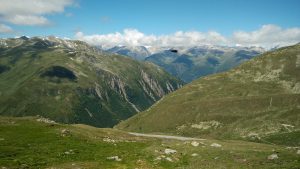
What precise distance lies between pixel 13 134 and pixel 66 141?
12.0 metres

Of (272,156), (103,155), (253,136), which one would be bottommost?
(253,136)

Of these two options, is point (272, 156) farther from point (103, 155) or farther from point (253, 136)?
point (253, 136)

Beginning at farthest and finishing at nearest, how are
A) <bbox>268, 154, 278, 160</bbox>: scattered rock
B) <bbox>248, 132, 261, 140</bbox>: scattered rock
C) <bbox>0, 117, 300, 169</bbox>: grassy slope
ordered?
→ <bbox>248, 132, 261, 140</bbox>: scattered rock, <bbox>268, 154, 278, 160</bbox>: scattered rock, <bbox>0, 117, 300, 169</bbox>: grassy slope

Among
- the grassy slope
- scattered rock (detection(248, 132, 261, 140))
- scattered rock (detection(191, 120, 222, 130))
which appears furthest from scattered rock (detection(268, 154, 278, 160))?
scattered rock (detection(191, 120, 222, 130))

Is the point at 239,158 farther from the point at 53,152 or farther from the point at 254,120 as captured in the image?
the point at 254,120

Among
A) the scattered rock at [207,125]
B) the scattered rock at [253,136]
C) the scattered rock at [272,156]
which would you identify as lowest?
the scattered rock at [253,136]

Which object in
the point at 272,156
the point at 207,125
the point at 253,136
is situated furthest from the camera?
the point at 207,125

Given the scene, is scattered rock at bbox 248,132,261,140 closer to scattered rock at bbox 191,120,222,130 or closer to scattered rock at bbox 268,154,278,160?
scattered rock at bbox 191,120,222,130

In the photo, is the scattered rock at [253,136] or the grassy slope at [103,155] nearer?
the grassy slope at [103,155]

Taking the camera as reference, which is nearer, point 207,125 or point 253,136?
point 253,136

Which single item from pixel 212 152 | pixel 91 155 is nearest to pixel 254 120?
pixel 212 152

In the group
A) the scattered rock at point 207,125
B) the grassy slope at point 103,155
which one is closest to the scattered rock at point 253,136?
the scattered rock at point 207,125

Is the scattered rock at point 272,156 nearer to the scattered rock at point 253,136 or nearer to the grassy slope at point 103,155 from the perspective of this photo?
the grassy slope at point 103,155

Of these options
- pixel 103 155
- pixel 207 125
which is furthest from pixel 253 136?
pixel 103 155
